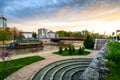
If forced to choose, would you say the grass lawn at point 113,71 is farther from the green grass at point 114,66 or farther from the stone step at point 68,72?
the stone step at point 68,72

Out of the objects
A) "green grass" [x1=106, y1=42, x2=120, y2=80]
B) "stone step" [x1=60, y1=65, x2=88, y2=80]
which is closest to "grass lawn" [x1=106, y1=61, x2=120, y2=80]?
"green grass" [x1=106, y1=42, x2=120, y2=80]

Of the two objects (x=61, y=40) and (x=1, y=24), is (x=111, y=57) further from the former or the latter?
(x=1, y=24)

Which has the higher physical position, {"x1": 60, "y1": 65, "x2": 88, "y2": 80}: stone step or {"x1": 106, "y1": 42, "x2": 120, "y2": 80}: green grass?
{"x1": 106, "y1": 42, "x2": 120, "y2": 80}: green grass

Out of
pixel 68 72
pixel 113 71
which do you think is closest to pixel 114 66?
pixel 113 71

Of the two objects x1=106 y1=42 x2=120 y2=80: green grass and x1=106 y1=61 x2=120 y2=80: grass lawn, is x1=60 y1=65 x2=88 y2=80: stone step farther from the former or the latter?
x1=106 y1=61 x2=120 y2=80: grass lawn

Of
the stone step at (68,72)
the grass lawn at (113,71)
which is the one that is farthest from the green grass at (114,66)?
the stone step at (68,72)

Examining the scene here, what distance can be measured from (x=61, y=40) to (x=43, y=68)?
59172 millimetres

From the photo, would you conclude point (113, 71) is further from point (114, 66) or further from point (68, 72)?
point (68, 72)

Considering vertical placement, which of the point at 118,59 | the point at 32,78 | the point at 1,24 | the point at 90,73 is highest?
the point at 1,24

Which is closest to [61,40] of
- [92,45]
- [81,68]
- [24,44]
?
[24,44]

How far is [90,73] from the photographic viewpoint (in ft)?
37.4

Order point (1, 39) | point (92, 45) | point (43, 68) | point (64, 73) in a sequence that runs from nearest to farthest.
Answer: point (64, 73)
point (43, 68)
point (92, 45)
point (1, 39)

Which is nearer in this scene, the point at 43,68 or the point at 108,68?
the point at 108,68

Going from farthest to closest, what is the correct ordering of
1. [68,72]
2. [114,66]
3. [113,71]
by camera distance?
[68,72] < [114,66] < [113,71]
